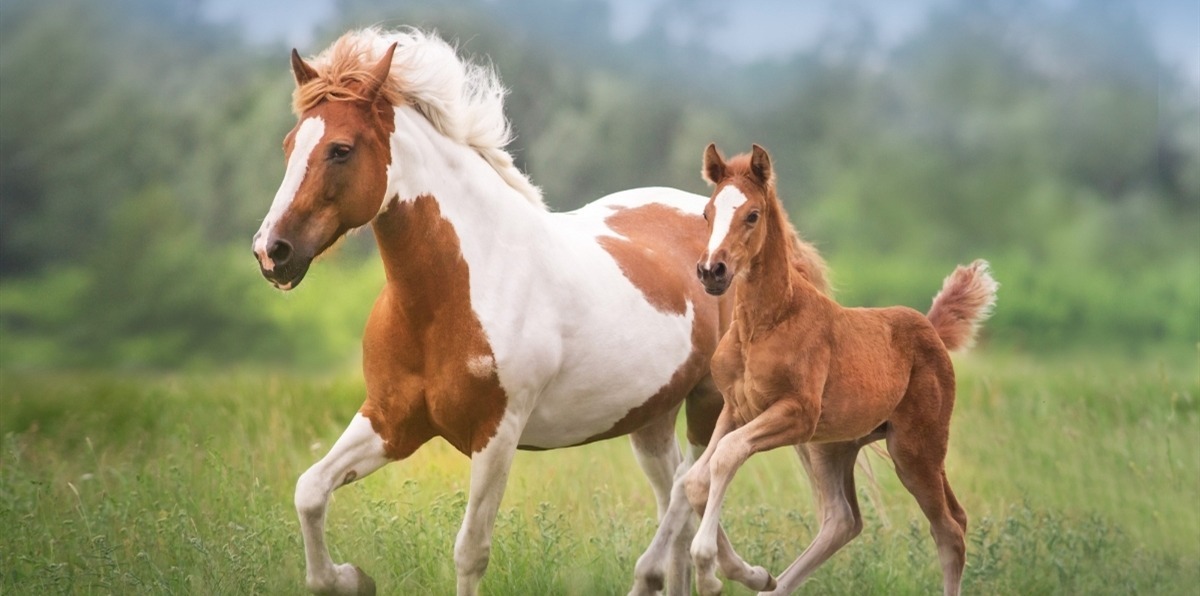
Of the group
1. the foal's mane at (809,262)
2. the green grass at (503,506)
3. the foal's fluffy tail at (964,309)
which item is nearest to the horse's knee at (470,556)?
the green grass at (503,506)

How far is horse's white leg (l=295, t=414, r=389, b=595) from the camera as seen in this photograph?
5.34 meters

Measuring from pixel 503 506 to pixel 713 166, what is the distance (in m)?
3.55

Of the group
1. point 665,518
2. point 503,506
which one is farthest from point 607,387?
point 503,506

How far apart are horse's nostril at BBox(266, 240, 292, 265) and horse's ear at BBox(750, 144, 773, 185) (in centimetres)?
157

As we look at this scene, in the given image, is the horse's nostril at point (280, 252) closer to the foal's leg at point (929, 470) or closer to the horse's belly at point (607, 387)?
the horse's belly at point (607, 387)

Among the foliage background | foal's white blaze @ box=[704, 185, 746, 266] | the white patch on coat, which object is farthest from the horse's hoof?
the foliage background

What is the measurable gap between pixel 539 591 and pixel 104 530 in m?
2.08

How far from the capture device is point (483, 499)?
5359 mm

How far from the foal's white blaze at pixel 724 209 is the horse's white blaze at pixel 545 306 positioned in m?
0.95

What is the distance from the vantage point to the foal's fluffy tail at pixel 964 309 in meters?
5.95

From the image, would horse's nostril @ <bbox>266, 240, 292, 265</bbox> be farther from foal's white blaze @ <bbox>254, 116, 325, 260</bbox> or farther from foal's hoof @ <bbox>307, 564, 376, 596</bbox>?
foal's hoof @ <bbox>307, 564, 376, 596</bbox>

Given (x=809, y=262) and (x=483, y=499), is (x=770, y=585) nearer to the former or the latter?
(x=483, y=499)

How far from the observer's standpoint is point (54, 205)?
18766 millimetres

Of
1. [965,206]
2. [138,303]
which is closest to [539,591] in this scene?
[138,303]
